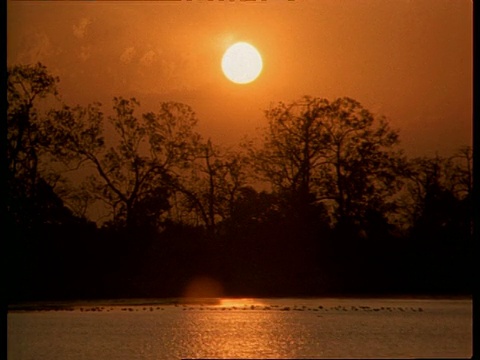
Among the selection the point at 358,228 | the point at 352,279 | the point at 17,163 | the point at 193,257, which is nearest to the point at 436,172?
the point at 358,228

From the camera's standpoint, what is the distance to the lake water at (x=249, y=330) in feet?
48.7

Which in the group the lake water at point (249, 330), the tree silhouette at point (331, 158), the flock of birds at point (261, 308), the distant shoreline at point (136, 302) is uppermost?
the tree silhouette at point (331, 158)

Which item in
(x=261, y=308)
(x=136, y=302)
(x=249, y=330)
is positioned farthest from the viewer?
(x=136, y=302)

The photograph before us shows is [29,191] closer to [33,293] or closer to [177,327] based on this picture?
[33,293]

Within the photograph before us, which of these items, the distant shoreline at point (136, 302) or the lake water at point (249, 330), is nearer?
the lake water at point (249, 330)

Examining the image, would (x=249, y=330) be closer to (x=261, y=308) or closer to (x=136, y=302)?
(x=261, y=308)

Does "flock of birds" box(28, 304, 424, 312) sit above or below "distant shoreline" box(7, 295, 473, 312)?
below

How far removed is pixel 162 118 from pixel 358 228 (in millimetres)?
3851

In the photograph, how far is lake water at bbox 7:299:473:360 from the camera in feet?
48.7

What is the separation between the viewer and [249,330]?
16.3m

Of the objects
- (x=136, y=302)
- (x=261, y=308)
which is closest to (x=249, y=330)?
(x=261, y=308)

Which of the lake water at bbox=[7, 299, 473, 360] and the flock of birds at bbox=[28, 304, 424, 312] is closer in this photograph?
the lake water at bbox=[7, 299, 473, 360]

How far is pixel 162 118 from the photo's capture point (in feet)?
57.8

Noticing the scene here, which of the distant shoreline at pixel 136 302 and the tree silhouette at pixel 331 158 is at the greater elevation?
the tree silhouette at pixel 331 158
